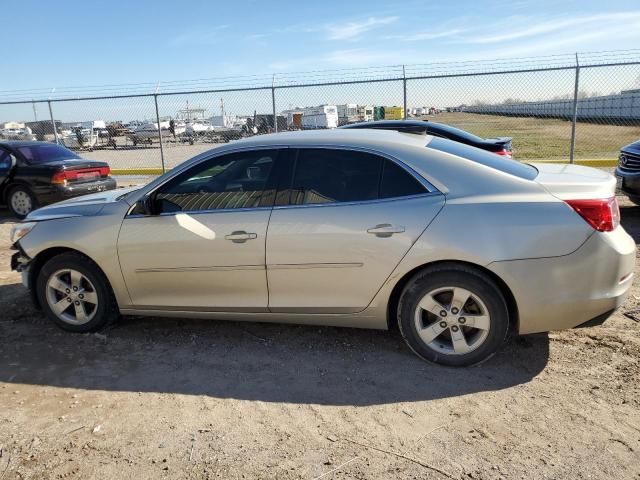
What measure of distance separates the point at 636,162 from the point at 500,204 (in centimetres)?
539

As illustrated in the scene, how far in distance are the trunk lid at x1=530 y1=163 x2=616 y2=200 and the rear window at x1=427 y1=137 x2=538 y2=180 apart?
90 mm

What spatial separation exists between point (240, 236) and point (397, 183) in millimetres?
1145

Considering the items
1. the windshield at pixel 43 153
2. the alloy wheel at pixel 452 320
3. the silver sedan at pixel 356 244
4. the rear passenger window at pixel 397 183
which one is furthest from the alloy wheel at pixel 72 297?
the windshield at pixel 43 153

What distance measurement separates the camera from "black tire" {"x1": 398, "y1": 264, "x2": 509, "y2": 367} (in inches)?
135

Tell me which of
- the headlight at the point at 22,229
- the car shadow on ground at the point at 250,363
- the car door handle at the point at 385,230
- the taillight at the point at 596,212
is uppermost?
the taillight at the point at 596,212

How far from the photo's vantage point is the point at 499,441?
2.85 meters

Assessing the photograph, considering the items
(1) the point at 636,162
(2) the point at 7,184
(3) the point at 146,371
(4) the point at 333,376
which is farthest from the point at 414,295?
(2) the point at 7,184

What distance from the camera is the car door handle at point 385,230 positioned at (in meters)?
3.49

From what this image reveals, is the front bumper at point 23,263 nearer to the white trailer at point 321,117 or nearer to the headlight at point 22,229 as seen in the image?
the headlight at point 22,229

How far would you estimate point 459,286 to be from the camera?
3.45 m

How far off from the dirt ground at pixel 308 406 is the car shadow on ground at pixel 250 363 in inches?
0.5

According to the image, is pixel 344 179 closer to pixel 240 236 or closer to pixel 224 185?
pixel 240 236

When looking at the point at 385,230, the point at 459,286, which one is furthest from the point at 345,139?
the point at 459,286

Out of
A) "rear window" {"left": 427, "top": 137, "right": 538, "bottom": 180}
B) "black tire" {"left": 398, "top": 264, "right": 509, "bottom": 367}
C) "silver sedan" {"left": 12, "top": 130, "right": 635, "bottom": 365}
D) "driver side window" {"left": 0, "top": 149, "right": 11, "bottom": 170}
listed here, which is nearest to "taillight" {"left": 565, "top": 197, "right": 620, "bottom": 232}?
"silver sedan" {"left": 12, "top": 130, "right": 635, "bottom": 365}
